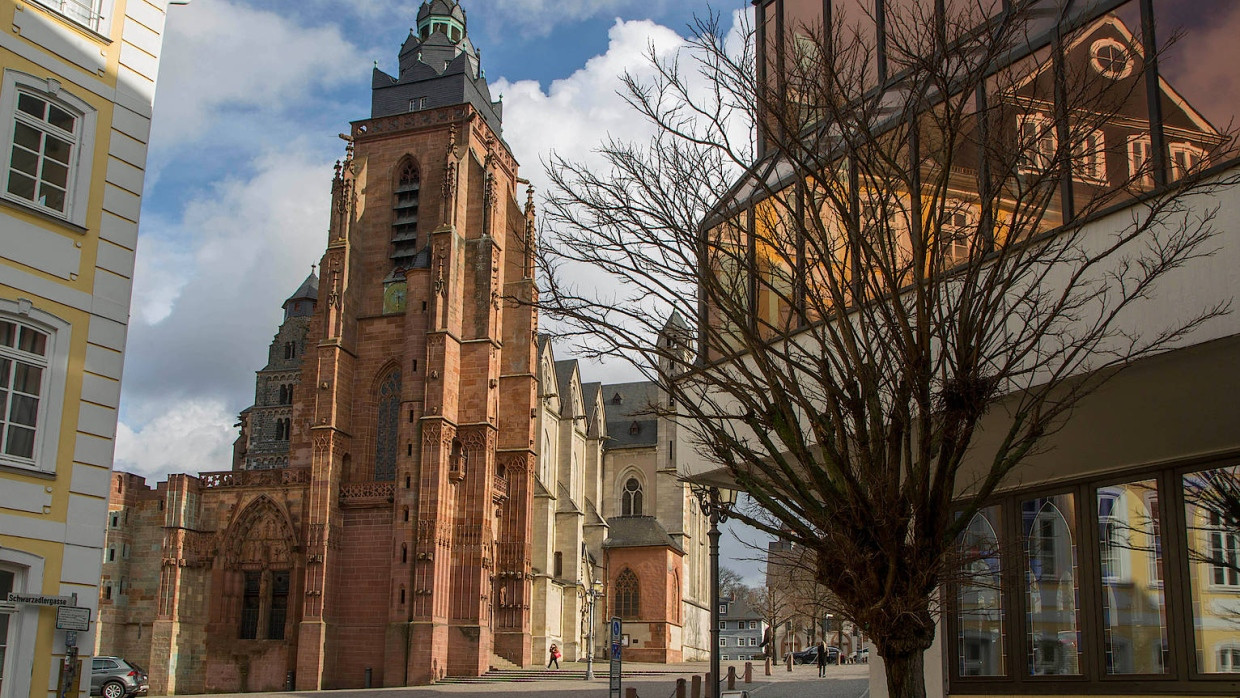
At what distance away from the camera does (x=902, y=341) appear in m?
8.39

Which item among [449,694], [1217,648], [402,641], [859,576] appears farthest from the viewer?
[402,641]

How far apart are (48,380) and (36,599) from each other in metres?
2.26

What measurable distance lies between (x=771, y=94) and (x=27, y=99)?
8389 millimetres

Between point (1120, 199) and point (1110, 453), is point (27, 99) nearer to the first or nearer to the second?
point (1120, 199)

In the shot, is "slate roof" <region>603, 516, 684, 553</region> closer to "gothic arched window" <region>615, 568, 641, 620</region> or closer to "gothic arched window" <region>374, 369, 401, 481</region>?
"gothic arched window" <region>615, 568, 641, 620</region>

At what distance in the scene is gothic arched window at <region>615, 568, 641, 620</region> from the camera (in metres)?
67.3

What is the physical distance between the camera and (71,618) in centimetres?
1216

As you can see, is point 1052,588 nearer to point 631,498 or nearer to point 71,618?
point 71,618

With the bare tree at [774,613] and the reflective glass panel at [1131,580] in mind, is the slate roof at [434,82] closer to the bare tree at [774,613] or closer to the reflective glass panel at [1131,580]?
the bare tree at [774,613]

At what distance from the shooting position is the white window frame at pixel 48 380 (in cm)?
1220

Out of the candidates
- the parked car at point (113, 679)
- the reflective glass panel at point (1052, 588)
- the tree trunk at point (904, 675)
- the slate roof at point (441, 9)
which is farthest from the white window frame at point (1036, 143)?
the slate roof at point (441, 9)

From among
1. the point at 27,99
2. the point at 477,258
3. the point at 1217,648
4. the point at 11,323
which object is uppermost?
the point at 477,258

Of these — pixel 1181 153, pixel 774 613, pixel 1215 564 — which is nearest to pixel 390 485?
pixel 774 613

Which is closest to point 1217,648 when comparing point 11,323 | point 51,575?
point 51,575
